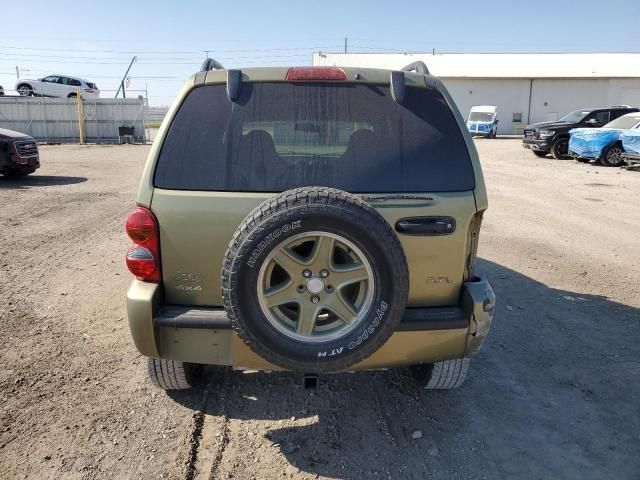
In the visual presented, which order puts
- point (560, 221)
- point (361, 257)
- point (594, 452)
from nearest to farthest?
point (361, 257) < point (594, 452) < point (560, 221)

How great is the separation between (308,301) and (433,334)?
2.40 feet

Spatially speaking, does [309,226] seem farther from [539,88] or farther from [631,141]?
[539,88]

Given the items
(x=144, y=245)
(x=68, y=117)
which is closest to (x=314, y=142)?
(x=144, y=245)

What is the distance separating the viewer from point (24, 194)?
11664mm

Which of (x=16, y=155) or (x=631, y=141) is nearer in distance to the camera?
(x=16, y=155)

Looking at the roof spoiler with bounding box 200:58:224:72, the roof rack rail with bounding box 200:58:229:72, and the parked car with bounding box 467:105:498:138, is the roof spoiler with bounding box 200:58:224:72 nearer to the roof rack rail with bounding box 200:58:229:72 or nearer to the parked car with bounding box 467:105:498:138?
the roof rack rail with bounding box 200:58:229:72

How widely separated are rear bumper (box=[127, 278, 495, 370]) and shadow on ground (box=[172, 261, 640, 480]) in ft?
1.77

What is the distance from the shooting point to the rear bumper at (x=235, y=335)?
2.76 meters

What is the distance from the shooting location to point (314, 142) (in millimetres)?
2963

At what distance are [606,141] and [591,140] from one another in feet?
1.66

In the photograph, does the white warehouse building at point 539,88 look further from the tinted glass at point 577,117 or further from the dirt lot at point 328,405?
the dirt lot at point 328,405

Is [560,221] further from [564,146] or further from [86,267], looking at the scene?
[564,146]

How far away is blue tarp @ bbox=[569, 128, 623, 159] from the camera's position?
18.0 meters

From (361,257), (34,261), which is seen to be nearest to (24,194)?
(34,261)
